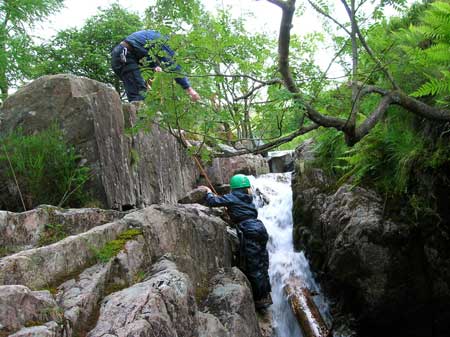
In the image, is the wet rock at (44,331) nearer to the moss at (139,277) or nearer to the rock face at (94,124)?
the moss at (139,277)

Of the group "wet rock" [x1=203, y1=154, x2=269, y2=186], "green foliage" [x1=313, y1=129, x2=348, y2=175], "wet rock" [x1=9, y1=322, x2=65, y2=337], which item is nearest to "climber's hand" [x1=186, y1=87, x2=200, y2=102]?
"wet rock" [x1=9, y1=322, x2=65, y2=337]

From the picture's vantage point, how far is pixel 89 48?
12.2m

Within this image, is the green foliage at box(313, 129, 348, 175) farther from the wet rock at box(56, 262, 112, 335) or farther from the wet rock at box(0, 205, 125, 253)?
the wet rock at box(56, 262, 112, 335)

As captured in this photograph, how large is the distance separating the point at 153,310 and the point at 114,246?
3.42ft

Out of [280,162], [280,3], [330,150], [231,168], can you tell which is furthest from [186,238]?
[280,162]

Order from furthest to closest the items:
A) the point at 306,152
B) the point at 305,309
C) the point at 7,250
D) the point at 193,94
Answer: the point at 306,152 < the point at 305,309 < the point at 193,94 < the point at 7,250

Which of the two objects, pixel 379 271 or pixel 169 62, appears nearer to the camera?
pixel 169 62

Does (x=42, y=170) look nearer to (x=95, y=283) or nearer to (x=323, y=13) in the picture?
(x=95, y=283)

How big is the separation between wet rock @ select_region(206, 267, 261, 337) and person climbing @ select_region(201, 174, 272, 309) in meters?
1.26

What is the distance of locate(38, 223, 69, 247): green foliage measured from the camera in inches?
144

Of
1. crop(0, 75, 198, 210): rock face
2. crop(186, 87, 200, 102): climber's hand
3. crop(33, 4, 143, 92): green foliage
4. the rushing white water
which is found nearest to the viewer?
crop(186, 87, 200, 102): climber's hand

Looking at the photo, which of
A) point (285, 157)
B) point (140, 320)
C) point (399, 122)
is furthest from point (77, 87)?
point (285, 157)

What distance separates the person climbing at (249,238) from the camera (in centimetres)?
566

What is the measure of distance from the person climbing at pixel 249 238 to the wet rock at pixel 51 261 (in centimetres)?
287
